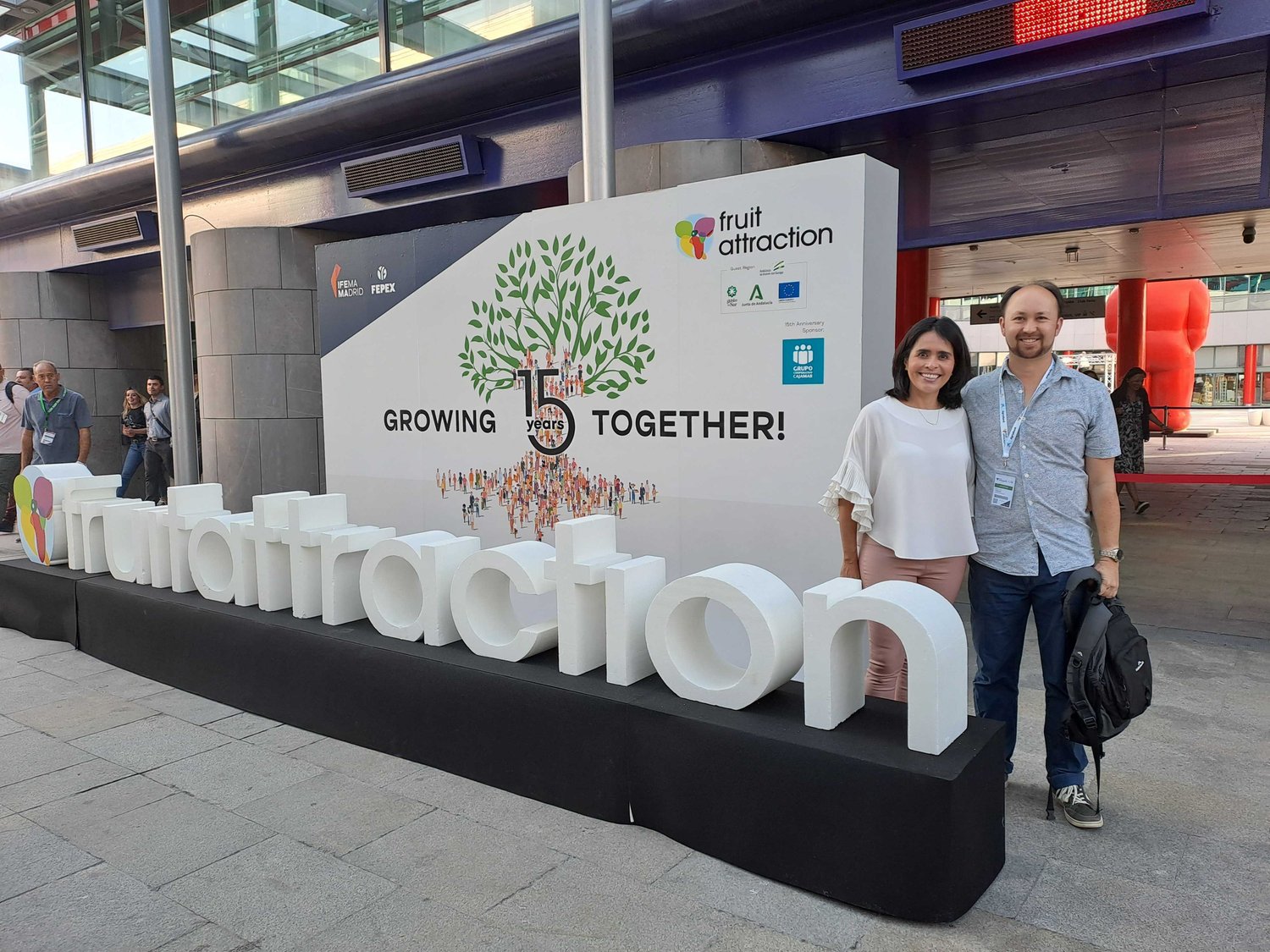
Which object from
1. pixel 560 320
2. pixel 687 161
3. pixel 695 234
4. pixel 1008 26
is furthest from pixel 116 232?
pixel 1008 26

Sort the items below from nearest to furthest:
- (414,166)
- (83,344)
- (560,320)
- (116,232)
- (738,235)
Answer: (738,235) → (560,320) → (414,166) → (116,232) → (83,344)

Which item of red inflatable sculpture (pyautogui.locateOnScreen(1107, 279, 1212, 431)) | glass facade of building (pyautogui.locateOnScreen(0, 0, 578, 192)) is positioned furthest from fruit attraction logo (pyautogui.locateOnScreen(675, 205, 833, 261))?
red inflatable sculpture (pyautogui.locateOnScreen(1107, 279, 1212, 431))

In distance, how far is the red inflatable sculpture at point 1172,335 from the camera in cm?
2189

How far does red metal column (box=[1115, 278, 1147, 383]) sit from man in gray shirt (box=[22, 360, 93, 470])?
1522 centimetres

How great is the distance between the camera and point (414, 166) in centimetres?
811

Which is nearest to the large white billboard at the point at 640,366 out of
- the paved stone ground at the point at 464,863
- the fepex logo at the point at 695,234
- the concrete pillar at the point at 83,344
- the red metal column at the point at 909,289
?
the fepex logo at the point at 695,234

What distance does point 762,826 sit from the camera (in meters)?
2.60

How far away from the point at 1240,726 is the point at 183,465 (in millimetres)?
7190

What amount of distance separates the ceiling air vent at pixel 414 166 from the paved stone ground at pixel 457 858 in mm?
5238

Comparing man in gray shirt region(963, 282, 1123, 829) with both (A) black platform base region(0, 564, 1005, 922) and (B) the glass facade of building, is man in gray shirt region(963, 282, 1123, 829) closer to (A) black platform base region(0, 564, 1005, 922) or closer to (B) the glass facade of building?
(A) black platform base region(0, 564, 1005, 922)

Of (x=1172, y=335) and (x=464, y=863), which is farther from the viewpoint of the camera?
(x=1172, y=335)

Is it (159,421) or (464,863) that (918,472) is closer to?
(464,863)

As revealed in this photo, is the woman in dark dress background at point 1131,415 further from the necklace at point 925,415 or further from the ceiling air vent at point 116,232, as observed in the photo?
the ceiling air vent at point 116,232

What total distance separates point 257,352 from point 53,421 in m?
1.88
